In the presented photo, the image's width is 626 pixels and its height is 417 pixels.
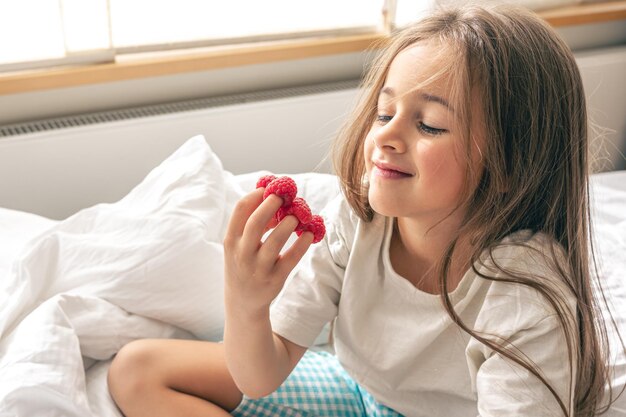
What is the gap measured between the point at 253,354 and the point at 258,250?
176 mm

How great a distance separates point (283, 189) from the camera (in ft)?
3.00

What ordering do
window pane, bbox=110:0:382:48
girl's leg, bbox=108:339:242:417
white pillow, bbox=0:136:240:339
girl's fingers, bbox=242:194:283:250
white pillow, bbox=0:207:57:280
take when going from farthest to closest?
window pane, bbox=110:0:382:48 → white pillow, bbox=0:207:57:280 → white pillow, bbox=0:136:240:339 → girl's leg, bbox=108:339:242:417 → girl's fingers, bbox=242:194:283:250

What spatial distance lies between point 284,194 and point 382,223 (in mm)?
268

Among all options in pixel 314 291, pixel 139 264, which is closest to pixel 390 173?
pixel 314 291

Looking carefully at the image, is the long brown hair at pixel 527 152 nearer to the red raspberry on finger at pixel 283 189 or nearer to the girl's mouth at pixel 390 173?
the girl's mouth at pixel 390 173

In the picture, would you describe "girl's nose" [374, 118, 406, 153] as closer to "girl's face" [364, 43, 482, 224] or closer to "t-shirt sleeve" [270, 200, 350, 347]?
"girl's face" [364, 43, 482, 224]

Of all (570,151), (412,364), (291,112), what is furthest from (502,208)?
(291,112)

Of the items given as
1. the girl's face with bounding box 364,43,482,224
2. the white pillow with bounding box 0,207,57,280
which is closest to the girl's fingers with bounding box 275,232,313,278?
the girl's face with bounding box 364,43,482,224

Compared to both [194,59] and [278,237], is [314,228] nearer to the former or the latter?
[278,237]

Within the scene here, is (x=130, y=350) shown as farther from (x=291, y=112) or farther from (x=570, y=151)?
(x=291, y=112)

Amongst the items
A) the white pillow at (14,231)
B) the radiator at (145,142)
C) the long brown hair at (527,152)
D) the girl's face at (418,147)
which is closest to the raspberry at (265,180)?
the girl's face at (418,147)

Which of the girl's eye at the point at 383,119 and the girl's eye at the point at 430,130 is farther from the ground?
the girl's eye at the point at 430,130

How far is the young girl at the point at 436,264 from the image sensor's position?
3.17 ft

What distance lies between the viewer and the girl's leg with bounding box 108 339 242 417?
3.66 feet
